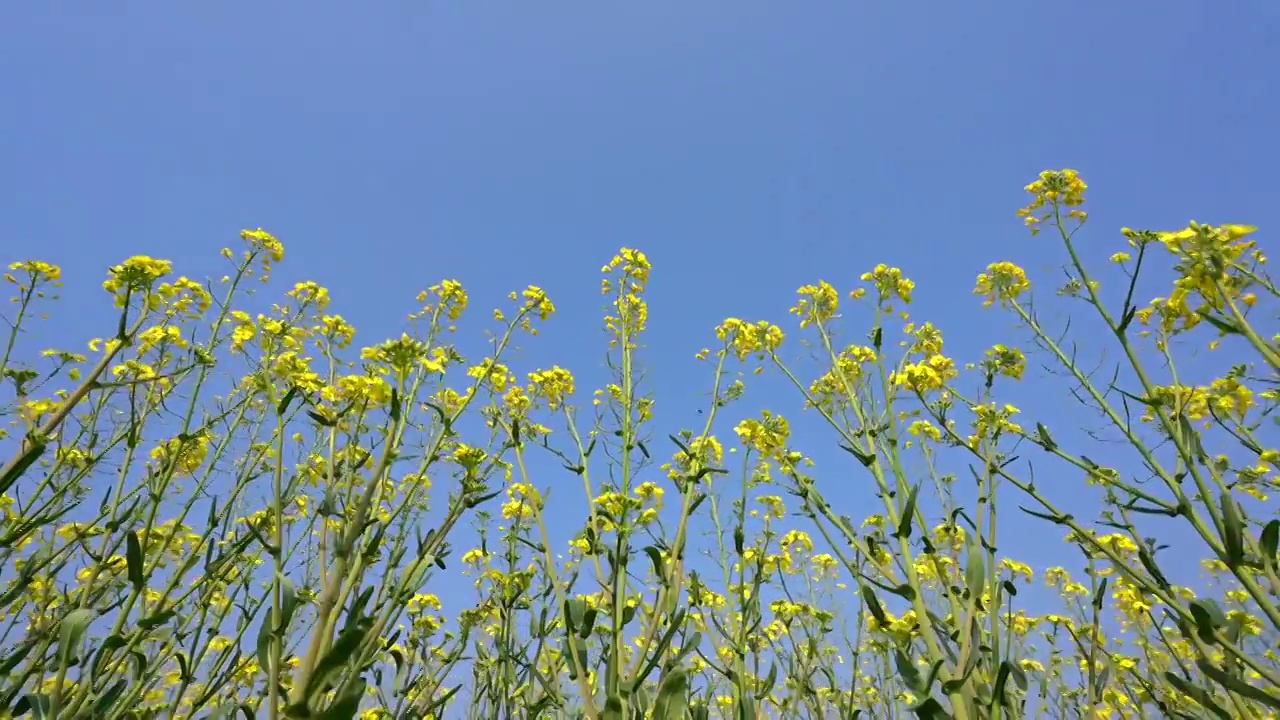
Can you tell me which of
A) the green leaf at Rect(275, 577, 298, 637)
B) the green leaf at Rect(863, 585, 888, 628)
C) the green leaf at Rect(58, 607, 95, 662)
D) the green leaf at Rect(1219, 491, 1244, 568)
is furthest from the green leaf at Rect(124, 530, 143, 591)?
the green leaf at Rect(1219, 491, 1244, 568)

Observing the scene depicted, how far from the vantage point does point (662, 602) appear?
2152 mm

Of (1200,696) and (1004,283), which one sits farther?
(1004,283)

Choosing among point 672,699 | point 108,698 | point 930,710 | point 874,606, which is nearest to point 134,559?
point 108,698

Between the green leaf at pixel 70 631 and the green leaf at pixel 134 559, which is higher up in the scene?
the green leaf at pixel 134 559

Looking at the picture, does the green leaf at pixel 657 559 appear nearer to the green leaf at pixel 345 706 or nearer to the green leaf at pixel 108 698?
the green leaf at pixel 345 706

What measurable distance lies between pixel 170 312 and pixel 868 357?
3.56 metres

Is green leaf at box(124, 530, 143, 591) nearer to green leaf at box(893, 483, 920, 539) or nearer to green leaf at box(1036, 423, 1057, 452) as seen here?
green leaf at box(893, 483, 920, 539)

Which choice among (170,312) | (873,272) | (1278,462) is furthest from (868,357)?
(170,312)

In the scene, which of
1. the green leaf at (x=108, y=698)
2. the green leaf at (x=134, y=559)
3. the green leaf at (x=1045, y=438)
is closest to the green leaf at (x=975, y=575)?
the green leaf at (x=1045, y=438)

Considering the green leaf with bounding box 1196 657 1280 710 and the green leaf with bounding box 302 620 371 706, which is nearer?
the green leaf with bounding box 302 620 371 706

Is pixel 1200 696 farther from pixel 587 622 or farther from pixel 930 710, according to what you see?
pixel 587 622

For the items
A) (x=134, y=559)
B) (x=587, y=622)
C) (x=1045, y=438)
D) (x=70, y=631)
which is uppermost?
(x=1045, y=438)

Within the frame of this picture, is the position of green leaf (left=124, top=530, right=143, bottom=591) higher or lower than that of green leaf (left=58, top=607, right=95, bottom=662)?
higher

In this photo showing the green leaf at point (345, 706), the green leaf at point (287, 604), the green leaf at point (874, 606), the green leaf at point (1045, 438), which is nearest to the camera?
the green leaf at point (345, 706)
